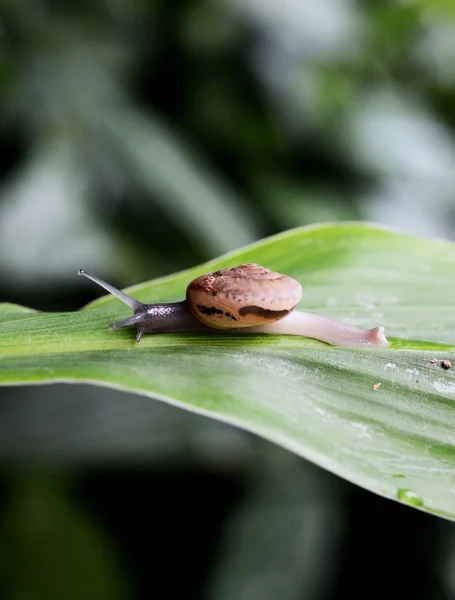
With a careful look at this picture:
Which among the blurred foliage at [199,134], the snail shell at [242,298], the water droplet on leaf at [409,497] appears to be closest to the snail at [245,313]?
the snail shell at [242,298]

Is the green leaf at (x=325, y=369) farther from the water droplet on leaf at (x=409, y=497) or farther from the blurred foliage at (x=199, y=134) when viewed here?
the blurred foliage at (x=199, y=134)

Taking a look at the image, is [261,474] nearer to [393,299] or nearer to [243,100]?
[393,299]

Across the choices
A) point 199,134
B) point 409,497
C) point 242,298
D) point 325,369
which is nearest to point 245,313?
point 242,298

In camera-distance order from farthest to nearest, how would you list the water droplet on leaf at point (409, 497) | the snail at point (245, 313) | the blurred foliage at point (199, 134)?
the blurred foliage at point (199, 134), the snail at point (245, 313), the water droplet on leaf at point (409, 497)

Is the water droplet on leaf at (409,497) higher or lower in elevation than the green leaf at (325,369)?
lower

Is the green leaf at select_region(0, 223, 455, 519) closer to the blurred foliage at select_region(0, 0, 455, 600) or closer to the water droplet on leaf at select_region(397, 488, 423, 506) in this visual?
the water droplet on leaf at select_region(397, 488, 423, 506)

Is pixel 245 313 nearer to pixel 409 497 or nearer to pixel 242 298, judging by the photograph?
pixel 242 298

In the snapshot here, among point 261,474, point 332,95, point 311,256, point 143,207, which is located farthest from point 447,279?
point 332,95
